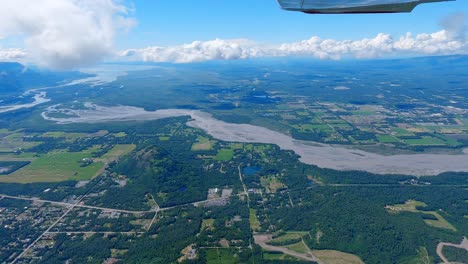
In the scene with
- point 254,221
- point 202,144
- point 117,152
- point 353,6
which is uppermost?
point 353,6

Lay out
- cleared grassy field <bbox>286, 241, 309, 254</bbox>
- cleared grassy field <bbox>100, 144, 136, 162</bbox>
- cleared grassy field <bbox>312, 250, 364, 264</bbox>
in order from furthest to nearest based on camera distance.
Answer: cleared grassy field <bbox>100, 144, 136, 162</bbox>
cleared grassy field <bbox>286, 241, 309, 254</bbox>
cleared grassy field <bbox>312, 250, 364, 264</bbox>

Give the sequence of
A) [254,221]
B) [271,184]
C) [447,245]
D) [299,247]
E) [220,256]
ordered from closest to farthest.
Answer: [220,256] → [447,245] → [299,247] → [254,221] → [271,184]

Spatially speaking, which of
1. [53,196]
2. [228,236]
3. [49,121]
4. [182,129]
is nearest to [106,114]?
[49,121]

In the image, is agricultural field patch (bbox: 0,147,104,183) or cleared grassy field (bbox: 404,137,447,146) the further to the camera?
cleared grassy field (bbox: 404,137,447,146)

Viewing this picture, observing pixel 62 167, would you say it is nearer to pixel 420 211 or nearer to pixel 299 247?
pixel 299 247

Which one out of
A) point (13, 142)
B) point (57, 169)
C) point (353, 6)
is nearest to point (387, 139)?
point (57, 169)

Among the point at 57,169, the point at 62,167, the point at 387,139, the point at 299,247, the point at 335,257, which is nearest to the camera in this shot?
the point at 335,257

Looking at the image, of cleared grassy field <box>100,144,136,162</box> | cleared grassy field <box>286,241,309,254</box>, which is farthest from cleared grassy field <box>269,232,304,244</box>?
cleared grassy field <box>100,144,136,162</box>

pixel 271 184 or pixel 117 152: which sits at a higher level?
pixel 271 184

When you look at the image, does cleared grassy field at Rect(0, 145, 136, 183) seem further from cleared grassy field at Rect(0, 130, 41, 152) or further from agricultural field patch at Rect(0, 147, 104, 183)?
cleared grassy field at Rect(0, 130, 41, 152)
